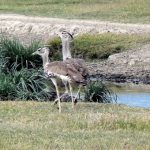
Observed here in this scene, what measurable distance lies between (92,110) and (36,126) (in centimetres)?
299

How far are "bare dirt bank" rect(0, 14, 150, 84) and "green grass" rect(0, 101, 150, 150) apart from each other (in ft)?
39.0

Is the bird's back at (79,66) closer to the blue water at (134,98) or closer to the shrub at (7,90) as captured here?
the shrub at (7,90)

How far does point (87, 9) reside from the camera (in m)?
44.2

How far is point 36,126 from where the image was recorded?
1512cm

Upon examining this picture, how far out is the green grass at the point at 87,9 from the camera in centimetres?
4097

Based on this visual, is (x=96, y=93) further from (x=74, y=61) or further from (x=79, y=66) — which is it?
(x=79, y=66)

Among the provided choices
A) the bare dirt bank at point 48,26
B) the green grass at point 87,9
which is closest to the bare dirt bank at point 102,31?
the bare dirt bank at point 48,26

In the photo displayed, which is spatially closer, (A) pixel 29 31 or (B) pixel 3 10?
(A) pixel 29 31

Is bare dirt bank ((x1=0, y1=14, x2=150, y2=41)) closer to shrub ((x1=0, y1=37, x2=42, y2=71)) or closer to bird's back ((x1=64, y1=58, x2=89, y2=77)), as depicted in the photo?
shrub ((x1=0, y1=37, x2=42, y2=71))

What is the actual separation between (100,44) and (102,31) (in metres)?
1.80

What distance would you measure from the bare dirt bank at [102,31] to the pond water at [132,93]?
3.26 ft

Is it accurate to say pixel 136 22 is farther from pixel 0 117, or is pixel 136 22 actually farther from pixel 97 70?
pixel 0 117

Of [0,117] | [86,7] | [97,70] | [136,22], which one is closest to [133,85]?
[97,70]

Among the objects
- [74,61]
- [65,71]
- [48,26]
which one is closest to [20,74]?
[74,61]
